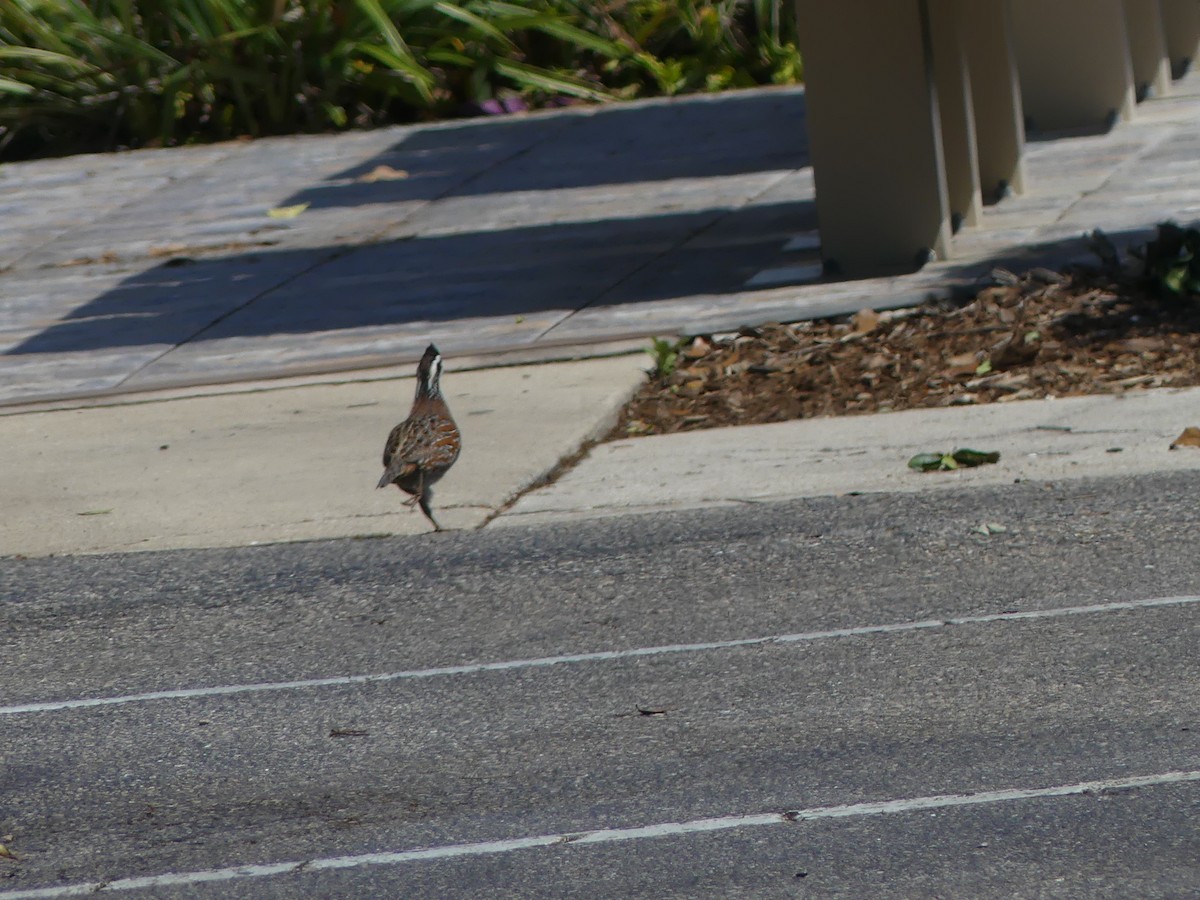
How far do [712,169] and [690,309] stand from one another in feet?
15.2

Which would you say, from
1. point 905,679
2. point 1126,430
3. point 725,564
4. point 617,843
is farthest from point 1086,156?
point 617,843

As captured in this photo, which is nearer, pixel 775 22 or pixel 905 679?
pixel 905 679

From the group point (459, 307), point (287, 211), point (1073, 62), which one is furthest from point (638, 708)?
point (1073, 62)

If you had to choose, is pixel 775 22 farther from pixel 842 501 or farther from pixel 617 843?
pixel 617 843

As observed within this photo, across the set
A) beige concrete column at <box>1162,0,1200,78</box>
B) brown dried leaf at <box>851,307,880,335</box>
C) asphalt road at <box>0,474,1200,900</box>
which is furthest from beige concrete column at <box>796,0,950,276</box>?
beige concrete column at <box>1162,0,1200,78</box>

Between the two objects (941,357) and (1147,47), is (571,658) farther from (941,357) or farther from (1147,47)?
(1147,47)

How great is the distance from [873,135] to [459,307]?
2.60 m

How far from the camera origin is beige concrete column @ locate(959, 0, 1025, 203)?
12.8 metres

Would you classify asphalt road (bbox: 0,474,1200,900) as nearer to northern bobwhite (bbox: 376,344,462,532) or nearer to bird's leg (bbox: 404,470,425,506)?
bird's leg (bbox: 404,470,425,506)

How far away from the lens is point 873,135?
11195mm

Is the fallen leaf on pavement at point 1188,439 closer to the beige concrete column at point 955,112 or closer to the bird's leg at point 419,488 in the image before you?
the bird's leg at point 419,488

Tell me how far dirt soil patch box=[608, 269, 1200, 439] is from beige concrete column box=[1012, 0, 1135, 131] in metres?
5.44

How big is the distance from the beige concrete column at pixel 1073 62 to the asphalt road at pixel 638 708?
8528mm

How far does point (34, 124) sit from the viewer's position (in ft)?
63.8
